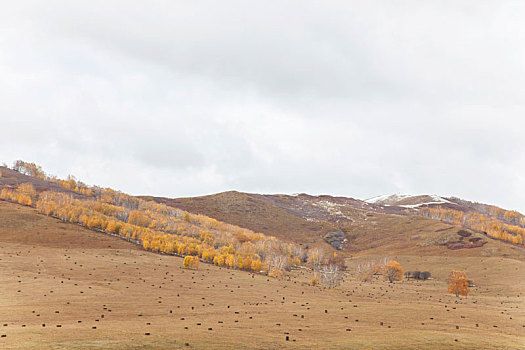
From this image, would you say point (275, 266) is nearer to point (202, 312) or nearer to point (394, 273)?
point (394, 273)

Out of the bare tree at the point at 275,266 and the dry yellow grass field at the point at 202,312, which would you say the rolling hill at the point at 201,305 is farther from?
the bare tree at the point at 275,266

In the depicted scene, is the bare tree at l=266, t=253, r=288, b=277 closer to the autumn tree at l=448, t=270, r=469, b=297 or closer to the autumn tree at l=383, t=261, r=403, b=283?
the autumn tree at l=383, t=261, r=403, b=283

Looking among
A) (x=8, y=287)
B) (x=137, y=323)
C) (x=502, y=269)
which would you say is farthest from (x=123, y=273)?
(x=502, y=269)

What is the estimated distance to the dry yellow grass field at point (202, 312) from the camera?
37281mm

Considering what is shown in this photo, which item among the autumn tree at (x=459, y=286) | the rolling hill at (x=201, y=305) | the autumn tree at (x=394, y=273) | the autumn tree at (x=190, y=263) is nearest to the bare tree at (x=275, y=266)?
the rolling hill at (x=201, y=305)

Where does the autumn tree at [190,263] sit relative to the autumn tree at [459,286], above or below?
below

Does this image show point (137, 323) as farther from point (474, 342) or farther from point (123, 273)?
point (123, 273)

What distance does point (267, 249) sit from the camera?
599ft

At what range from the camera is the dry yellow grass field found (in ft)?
122

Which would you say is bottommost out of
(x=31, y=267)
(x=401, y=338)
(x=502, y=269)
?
(x=31, y=267)

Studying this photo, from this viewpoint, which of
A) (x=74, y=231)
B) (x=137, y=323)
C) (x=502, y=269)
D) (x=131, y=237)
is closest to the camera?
(x=137, y=323)

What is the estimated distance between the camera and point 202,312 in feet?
190

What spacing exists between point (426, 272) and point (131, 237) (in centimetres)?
13994

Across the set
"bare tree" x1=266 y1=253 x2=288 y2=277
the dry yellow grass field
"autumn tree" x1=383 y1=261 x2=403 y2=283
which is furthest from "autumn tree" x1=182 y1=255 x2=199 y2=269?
"autumn tree" x1=383 y1=261 x2=403 y2=283
